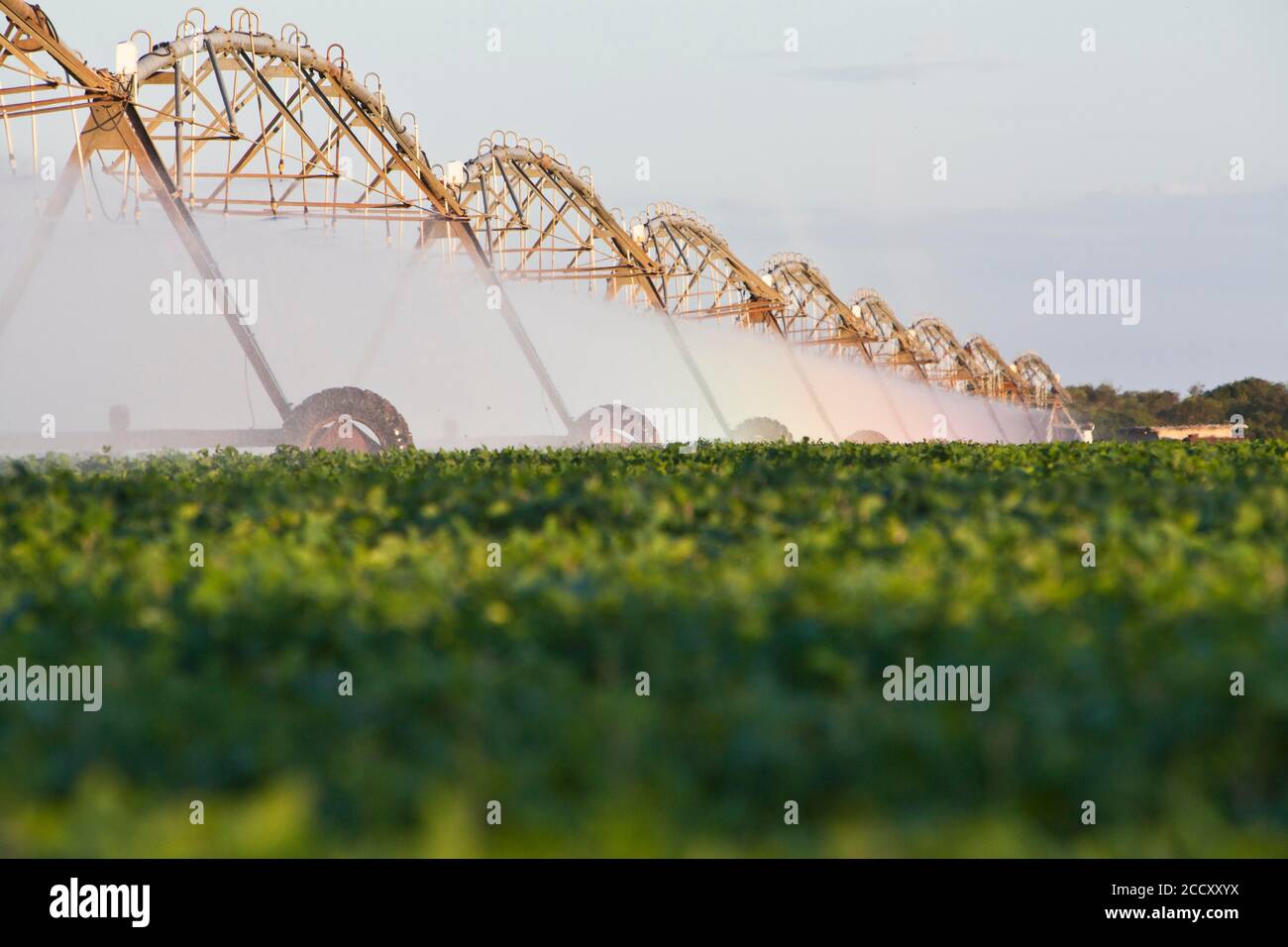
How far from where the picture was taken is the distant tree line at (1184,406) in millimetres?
137875

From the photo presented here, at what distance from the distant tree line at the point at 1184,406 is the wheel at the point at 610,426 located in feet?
310

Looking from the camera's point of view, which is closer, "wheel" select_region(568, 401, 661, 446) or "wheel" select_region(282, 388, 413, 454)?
"wheel" select_region(282, 388, 413, 454)

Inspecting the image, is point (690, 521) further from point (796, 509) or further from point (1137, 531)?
point (1137, 531)

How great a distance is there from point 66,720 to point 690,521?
15.7 ft

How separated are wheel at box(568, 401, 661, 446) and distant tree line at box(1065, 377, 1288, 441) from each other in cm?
9447

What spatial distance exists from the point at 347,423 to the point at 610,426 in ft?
42.9

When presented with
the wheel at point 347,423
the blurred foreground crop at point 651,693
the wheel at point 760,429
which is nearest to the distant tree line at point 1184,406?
the wheel at point 760,429

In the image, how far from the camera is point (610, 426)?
1512 inches

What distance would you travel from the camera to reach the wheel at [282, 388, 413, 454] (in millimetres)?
25781
